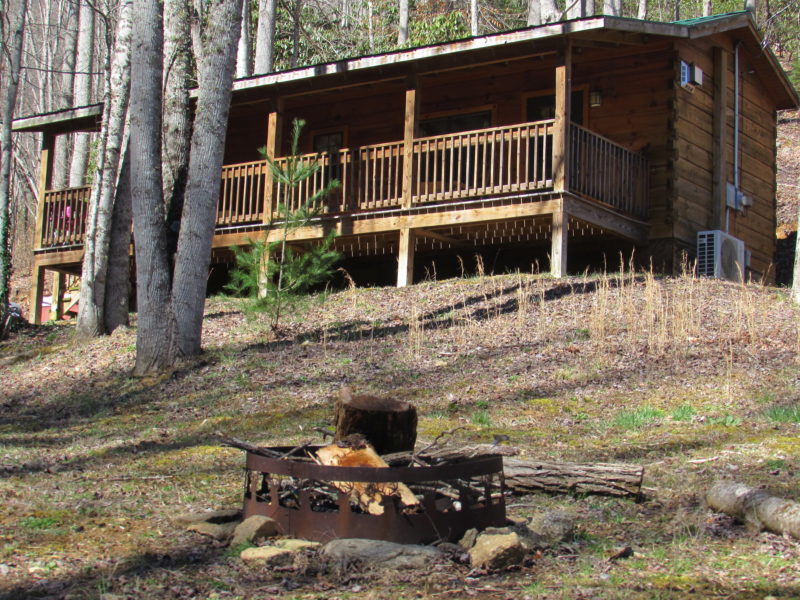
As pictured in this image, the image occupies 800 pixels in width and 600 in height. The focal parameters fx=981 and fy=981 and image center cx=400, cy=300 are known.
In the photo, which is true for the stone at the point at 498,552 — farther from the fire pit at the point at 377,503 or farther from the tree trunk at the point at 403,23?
the tree trunk at the point at 403,23

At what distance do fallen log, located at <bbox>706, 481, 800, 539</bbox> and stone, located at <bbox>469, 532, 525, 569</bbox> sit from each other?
139 cm

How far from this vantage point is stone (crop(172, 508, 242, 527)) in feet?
17.4

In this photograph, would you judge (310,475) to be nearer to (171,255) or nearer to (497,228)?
(171,255)

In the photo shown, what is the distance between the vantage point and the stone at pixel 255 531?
4.89 m

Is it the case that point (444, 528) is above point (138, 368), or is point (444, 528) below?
below

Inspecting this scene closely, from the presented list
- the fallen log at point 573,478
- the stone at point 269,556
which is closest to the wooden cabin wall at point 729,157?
the fallen log at point 573,478

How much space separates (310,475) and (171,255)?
307 inches

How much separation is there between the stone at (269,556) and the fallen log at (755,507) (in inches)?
94.7

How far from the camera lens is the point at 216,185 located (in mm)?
11359

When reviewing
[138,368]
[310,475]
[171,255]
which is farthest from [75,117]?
[310,475]

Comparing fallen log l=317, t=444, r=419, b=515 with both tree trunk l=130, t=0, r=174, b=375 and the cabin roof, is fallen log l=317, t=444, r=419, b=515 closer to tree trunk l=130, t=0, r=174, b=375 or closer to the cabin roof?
tree trunk l=130, t=0, r=174, b=375

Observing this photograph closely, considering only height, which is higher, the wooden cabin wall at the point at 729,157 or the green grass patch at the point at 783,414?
the wooden cabin wall at the point at 729,157

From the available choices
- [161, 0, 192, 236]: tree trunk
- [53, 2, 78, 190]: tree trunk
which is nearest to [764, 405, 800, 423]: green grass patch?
[161, 0, 192, 236]: tree trunk

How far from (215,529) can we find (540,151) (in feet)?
40.7
